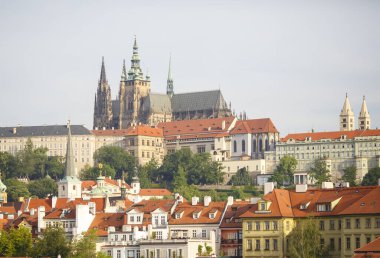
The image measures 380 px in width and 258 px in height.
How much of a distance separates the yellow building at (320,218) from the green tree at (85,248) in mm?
10439

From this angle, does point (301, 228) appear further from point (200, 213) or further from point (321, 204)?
point (200, 213)

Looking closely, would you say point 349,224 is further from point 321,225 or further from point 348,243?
point 321,225

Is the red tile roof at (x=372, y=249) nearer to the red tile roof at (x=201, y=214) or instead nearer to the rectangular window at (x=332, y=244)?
the rectangular window at (x=332, y=244)

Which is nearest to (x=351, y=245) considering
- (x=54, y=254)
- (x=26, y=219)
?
(x=54, y=254)

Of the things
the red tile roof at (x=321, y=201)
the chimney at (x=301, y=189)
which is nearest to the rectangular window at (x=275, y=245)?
the red tile roof at (x=321, y=201)

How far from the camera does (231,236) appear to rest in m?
92.8

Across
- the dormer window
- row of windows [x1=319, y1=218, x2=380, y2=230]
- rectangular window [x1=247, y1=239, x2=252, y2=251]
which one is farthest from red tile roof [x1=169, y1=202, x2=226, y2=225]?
row of windows [x1=319, y1=218, x2=380, y2=230]

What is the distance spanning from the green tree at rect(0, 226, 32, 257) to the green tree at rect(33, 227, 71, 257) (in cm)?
185

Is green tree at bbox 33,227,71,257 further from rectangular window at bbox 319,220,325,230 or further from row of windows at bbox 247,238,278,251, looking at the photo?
rectangular window at bbox 319,220,325,230

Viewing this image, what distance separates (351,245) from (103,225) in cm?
2370

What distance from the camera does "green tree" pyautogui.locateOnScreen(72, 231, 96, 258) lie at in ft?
294

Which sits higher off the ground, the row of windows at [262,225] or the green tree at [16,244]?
the row of windows at [262,225]

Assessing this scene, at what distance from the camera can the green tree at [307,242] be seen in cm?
8238

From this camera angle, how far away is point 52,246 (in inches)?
3573
